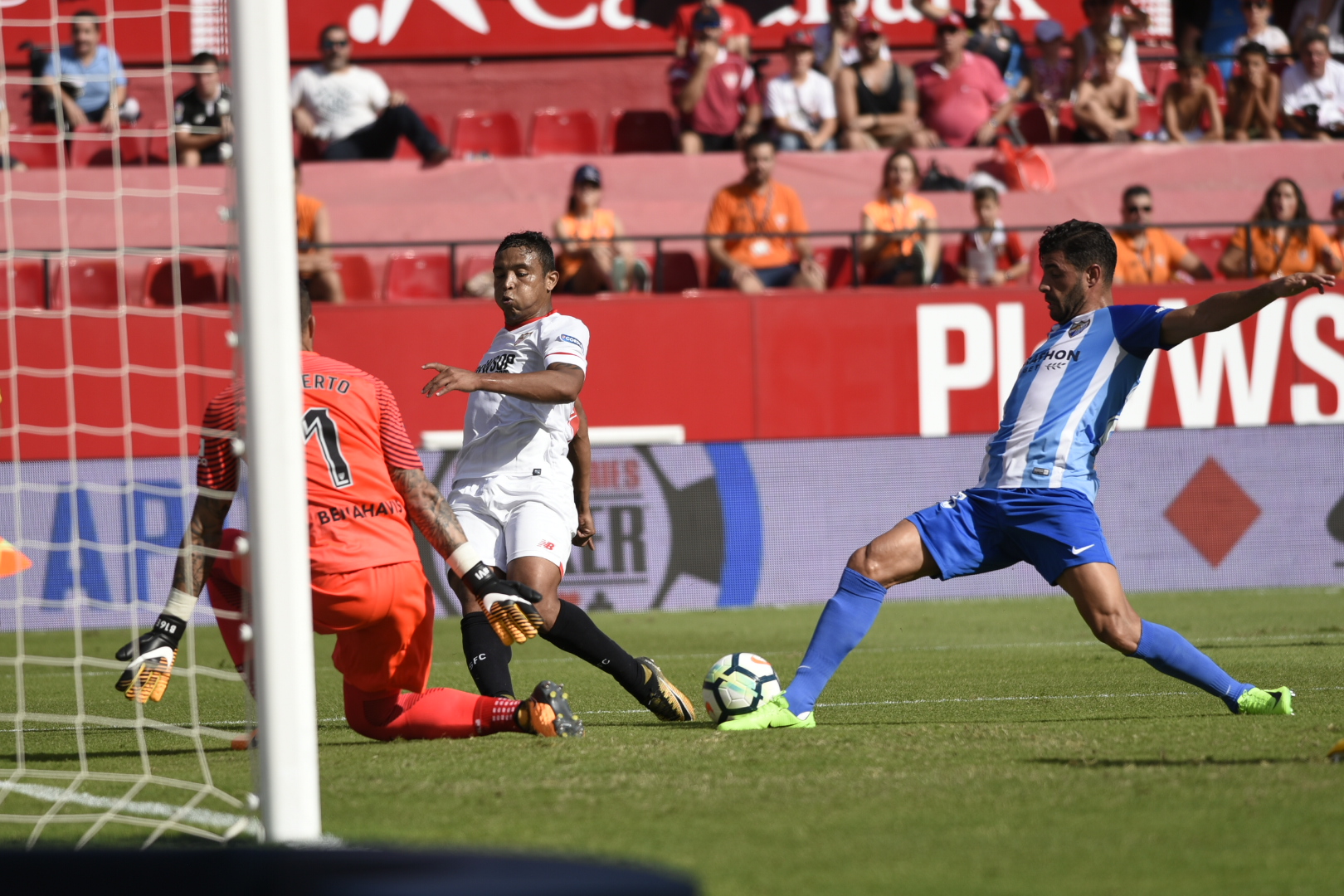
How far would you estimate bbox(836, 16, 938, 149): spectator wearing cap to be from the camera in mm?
16141

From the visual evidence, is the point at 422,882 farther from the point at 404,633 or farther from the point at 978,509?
the point at 978,509

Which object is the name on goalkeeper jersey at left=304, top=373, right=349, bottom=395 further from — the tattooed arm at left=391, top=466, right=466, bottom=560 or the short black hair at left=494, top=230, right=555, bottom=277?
the short black hair at left=494, top=230, right=555, bottom=277

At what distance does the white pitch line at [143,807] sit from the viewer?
13.5ft

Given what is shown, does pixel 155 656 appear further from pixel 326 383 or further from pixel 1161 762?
pixel 1161 762

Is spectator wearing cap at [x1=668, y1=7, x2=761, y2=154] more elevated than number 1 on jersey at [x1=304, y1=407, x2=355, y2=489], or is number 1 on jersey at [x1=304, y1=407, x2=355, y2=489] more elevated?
spectator wearing cap at [x1=668, y1=7, x2=761, y2=154]

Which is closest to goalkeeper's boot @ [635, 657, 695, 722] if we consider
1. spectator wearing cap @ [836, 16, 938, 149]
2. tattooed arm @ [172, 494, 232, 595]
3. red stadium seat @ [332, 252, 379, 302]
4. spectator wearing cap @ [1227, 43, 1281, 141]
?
tattooed arm @ [172, 494, 232, 595]

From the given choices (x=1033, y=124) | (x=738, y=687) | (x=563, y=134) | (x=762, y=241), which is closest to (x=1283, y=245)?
(x=1033, y=124)

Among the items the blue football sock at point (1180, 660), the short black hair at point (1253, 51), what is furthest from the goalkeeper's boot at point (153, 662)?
the short black hair at point (1253, 51)

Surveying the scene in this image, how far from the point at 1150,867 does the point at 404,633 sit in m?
2.77

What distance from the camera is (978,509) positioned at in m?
5.91

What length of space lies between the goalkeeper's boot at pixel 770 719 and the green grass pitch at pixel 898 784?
108 millimetres

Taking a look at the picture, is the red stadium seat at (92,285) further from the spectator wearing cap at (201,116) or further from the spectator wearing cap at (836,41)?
the spectator wearing cap at (836,41)

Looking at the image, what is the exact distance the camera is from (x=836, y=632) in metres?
5.91

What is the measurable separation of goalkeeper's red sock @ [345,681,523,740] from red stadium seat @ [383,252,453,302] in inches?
373
